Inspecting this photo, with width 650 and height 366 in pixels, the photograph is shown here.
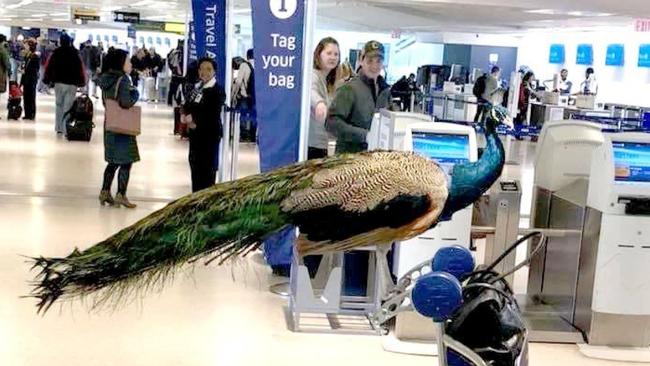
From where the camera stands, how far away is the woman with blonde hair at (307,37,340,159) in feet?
20.4

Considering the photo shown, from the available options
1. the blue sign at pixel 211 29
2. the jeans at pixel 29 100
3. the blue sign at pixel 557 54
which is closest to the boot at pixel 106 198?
the blue sign at pixel 211 29

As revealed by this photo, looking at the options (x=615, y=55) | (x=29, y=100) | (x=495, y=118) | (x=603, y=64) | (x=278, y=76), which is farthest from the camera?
(x=603, y=64)

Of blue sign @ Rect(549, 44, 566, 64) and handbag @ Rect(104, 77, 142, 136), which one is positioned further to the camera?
blue sign @ Rect(549, 44, 566, 64)

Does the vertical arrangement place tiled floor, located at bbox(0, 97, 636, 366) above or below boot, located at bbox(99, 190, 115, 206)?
below

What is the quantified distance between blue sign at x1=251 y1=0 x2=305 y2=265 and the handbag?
2446 mm

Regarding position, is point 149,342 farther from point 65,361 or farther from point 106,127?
point 106,127

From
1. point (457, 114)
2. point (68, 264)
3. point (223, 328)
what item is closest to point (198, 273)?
point (223, 328)

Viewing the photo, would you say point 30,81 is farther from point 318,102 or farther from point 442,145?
point 442,145

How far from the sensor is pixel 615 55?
68.0ft

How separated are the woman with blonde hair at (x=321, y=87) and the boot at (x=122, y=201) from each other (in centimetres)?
269

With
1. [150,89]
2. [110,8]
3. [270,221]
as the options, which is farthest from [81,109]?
[270,221]

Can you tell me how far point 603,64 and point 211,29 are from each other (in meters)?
14.8

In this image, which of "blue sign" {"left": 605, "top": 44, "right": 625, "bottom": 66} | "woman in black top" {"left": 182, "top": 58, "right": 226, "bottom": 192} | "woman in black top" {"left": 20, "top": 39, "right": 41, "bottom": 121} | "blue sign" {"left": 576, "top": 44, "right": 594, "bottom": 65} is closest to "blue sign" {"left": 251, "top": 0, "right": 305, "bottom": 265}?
"woman in black top" {"left": 182, "top": 58, "right": 226, "bottom": 192}

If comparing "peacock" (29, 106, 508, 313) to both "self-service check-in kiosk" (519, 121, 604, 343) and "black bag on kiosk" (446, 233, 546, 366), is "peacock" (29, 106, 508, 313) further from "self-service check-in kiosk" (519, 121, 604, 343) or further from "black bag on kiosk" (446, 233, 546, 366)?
"self-service check-in kiosk" (519, 121, 604, 343)
